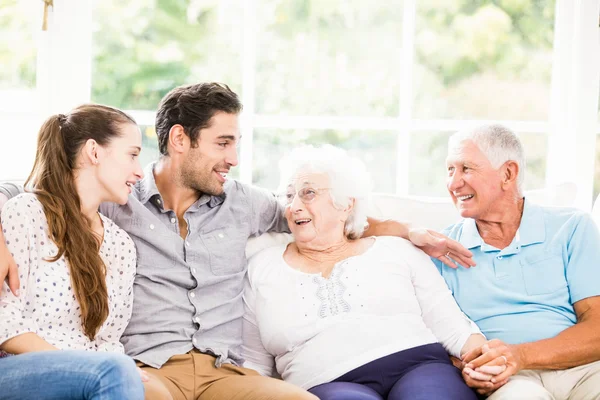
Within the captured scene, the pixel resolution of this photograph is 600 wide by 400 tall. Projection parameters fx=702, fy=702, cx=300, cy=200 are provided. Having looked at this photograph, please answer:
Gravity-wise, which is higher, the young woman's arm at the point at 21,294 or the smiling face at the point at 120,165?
the smiling face at the point at 120,165

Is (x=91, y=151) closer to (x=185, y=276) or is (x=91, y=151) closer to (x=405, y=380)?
(x=185, y=276)

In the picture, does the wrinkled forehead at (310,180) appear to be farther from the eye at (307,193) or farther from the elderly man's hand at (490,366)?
the elderly man's hand at (490,366)

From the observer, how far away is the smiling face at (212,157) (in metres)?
2.36

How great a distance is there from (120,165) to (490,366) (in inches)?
48.4

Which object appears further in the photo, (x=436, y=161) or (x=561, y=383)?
(x=436, y=161)

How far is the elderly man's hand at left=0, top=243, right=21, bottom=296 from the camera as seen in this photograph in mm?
1783

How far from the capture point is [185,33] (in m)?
3.27

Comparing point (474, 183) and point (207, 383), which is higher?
point (474, 183)

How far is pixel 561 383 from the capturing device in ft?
7.04

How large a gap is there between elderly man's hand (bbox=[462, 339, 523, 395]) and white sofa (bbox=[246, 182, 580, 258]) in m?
0.61

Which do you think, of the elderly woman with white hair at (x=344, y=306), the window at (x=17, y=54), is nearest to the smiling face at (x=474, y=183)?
the elderly woman with white hair at (x=344, y=306)

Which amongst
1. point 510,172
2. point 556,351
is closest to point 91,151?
point 510,172

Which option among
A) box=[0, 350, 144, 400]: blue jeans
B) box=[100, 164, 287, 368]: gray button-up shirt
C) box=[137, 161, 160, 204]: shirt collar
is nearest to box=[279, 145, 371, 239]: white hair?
box=[100, 164, 287, 368]: gray button-up shirt

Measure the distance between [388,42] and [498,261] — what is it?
1.36 metres
